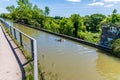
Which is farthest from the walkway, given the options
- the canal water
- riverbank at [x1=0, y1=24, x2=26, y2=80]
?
the canal water

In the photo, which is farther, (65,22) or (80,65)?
(65,22)

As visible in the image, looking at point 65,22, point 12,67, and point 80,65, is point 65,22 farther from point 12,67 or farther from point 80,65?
point 12,67

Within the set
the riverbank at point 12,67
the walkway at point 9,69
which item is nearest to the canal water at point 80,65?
the riverbank at point 12,67

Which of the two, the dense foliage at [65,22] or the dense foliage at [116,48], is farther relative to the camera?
the dense foliage at [65,22]

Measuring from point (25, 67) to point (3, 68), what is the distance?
58cm

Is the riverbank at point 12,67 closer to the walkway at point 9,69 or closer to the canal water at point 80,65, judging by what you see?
the walkway at point 9,69

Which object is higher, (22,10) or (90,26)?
(22,10)

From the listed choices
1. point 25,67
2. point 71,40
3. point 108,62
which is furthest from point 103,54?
point 25,67

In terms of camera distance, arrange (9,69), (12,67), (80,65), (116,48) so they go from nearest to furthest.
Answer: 1. (9,69)
2. (12,67)
3. (80,65)
4. (116,48)

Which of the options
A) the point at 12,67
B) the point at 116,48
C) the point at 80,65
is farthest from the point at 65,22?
the point at 12,67

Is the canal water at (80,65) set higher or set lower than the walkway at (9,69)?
lower

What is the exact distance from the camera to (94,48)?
38.0 feet

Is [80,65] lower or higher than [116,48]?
lower

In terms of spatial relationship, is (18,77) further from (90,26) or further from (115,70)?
(90,26)
